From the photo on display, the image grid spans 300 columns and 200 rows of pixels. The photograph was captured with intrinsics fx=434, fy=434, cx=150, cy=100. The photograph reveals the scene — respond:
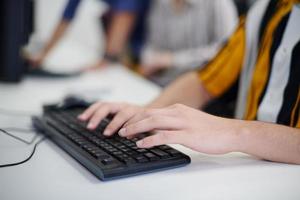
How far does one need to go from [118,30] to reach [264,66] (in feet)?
4.25

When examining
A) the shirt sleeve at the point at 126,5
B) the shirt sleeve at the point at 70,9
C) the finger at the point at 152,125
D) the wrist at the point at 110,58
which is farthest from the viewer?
the shirt sleeve at the point at 126,5

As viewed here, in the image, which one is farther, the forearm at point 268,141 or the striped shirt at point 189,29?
the striped shirt at point 189,29

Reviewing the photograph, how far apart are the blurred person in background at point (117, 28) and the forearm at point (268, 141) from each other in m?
1.11

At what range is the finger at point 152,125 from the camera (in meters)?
0.70

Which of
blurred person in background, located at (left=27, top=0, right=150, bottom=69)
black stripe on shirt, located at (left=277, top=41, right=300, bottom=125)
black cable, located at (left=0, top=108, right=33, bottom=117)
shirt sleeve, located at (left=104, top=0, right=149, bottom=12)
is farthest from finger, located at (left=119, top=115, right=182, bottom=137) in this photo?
shirt sleeve, located at (left=104, top=0, right=149, bottom=12)

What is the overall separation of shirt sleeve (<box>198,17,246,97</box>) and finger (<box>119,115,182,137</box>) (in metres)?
0.42

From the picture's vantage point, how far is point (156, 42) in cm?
238

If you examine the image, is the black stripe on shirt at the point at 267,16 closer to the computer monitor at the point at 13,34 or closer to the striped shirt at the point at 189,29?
the computer monitor at the point at 13,34

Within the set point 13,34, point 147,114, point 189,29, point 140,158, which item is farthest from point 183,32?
point 140,158

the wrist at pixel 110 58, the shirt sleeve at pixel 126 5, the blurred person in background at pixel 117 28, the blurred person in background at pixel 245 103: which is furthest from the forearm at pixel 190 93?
the shirt sleeve at pixel 126 5

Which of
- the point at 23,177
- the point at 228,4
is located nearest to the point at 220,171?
the point at 23,177

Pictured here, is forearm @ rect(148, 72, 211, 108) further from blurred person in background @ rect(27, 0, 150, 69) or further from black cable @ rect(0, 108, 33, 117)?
blurred person in background @ rect(27, 0, 150, 69)

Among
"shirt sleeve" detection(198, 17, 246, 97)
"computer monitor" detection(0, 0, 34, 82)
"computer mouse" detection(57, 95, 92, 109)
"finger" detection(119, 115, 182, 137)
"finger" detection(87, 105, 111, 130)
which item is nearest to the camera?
"finger" detection(119, 115, 182, 137)

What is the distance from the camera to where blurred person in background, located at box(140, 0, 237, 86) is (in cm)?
209
